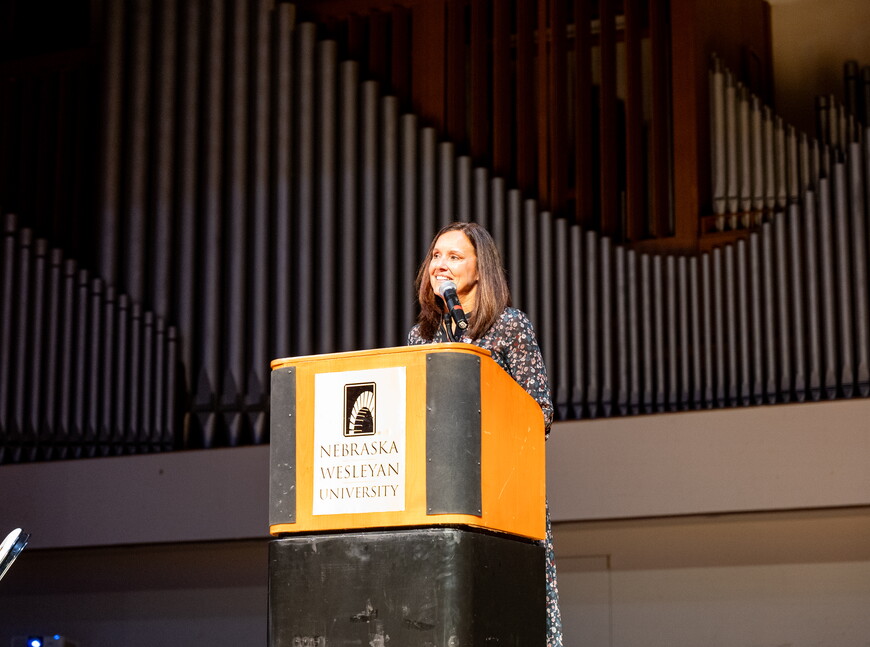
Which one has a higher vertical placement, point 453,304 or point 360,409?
point 453,304

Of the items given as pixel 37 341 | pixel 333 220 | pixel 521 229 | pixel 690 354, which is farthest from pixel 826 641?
pixel 37 341

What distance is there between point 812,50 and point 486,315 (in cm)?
338

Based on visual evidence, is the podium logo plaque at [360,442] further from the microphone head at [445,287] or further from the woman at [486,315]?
the woman at [486,315]

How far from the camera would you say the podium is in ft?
5.90

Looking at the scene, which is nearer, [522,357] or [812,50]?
[522,357]

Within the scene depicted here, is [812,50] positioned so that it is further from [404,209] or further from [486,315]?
[486,315]

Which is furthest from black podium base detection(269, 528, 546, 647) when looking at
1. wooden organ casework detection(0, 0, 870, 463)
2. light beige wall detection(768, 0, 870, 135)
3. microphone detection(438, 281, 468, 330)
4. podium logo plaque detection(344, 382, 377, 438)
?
light beige wall detection(768, 0, 870, 135)

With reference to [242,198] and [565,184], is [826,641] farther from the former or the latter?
[242,198]

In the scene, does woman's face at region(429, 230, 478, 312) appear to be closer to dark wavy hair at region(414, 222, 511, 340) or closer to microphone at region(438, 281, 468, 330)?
dark wavy hair at region(414, 222, 511, 340)

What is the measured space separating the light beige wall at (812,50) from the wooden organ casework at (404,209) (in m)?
0.12

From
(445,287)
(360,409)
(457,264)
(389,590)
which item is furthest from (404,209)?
(389,590)

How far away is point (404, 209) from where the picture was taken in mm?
4855

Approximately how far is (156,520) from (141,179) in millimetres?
1434

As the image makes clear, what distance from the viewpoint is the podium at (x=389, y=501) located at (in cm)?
180
